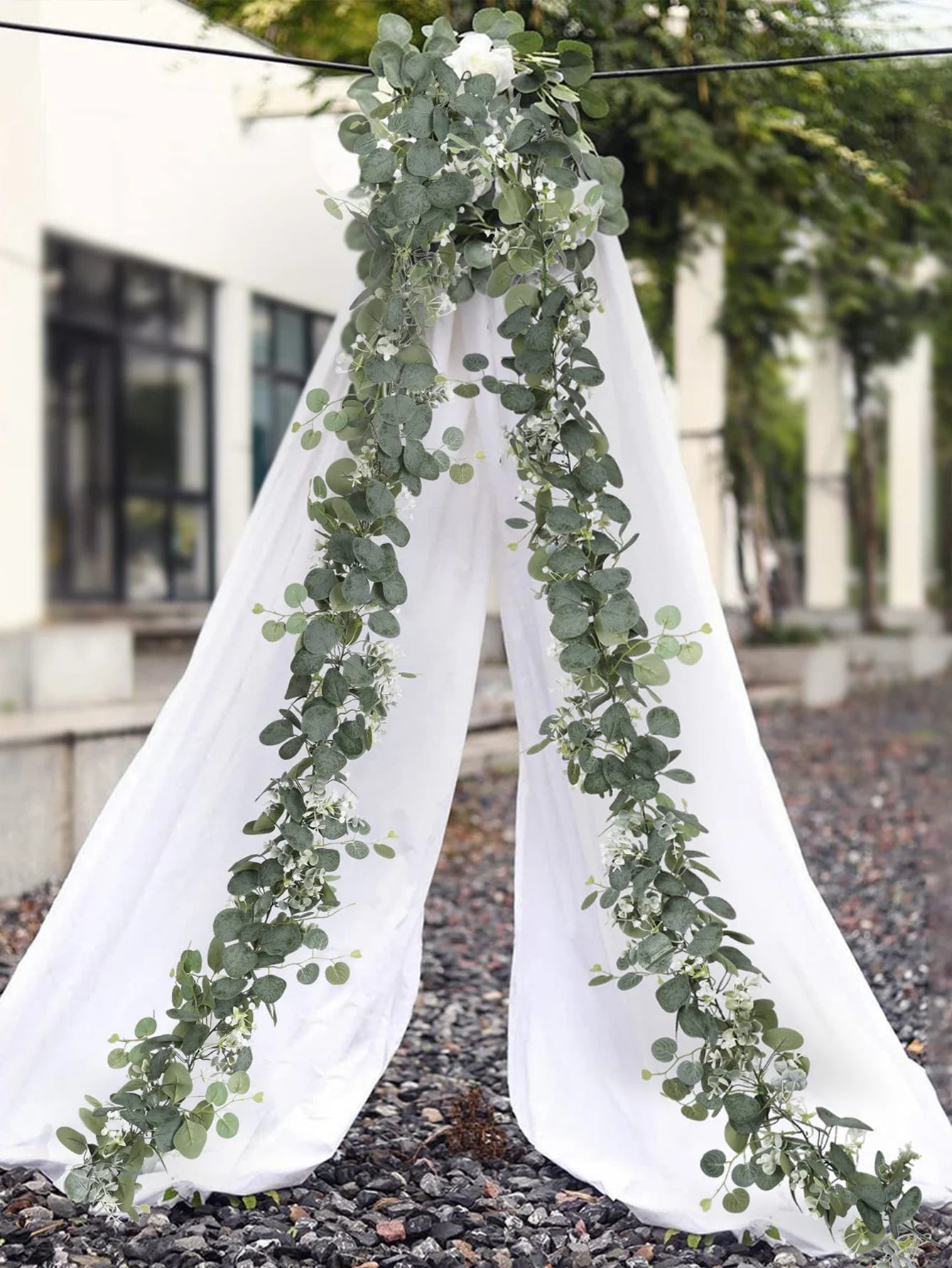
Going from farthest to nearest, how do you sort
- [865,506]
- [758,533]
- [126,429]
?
[865,506] → [758,533] → [126,429]

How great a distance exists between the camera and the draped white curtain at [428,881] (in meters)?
1.82

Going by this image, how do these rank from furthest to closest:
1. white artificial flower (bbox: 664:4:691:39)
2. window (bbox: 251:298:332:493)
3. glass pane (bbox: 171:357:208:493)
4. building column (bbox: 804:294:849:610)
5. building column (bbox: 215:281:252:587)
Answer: building column (bbox: 804:294:849:610)
glass pane (bbox: 171:357:208:493)
building column (bbox: 215:281:252:587)
window (bbox: 251:298:332:493)
white artificial flower (bbox: 664:4:691:39)

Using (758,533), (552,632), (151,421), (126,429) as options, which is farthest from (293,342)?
(758,533)

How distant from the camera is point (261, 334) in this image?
4.20 m

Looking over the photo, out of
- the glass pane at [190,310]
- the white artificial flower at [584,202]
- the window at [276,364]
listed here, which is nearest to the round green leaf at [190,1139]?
the white artificial flower at [584,202]

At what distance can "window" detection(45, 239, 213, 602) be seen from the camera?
453 centimetres

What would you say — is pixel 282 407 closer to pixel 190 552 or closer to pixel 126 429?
pixel 190 552

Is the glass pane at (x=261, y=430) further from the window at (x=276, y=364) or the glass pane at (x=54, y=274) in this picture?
the glass pane at (x=54, y=274)

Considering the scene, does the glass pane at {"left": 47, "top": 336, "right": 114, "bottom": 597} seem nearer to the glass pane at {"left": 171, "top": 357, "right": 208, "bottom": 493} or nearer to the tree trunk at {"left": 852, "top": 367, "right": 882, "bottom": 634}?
the glass pane at {"left": 171, "top": 357, "right": 208, "bottom": 493}

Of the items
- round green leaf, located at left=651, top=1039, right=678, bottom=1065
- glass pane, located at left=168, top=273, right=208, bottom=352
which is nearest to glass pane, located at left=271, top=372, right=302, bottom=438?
glass pane, located at left=168, top=273, right=208, bottom=352

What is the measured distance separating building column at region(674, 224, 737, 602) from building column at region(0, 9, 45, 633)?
7.75ft

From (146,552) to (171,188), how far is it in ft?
4.45

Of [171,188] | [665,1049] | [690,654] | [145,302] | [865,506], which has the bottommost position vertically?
[665,1049]

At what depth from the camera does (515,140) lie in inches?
68.9
